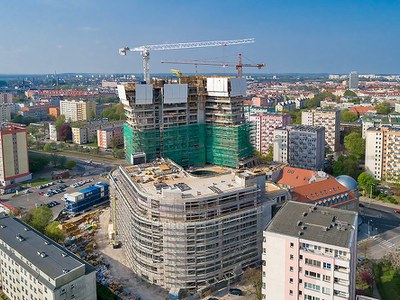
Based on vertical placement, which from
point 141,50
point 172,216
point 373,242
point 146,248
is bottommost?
point 373,242

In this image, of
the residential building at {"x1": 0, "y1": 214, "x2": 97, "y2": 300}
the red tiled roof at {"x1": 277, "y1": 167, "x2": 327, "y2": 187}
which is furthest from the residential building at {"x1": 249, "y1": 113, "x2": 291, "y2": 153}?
the residential building at {"x1": 0, "y1": 214, "x2": 97, "y2": 300}

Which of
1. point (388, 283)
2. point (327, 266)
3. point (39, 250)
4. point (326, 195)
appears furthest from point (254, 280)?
point (39, 250)

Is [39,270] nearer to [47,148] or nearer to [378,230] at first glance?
[378,230]

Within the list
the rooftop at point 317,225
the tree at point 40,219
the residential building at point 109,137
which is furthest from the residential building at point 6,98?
the rooftop at point 317,225

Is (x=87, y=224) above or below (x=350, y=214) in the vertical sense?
below

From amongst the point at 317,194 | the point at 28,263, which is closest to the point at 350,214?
the point at 317,194

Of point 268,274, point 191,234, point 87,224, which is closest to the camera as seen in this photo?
point 268,274

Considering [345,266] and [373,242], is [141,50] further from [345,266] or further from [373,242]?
[345,266]

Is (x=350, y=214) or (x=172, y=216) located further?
(x=172, y=216)
